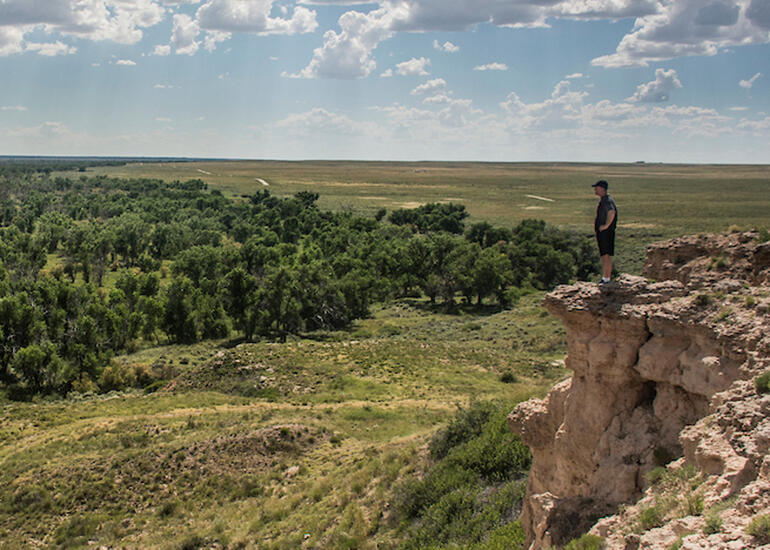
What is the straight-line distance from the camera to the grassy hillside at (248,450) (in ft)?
71.4

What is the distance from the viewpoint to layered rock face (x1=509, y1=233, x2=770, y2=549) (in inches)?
372

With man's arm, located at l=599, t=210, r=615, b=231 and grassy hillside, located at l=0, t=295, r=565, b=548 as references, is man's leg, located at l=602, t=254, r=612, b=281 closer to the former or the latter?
man's arm, located at l=599, t=210, r=615, b=231

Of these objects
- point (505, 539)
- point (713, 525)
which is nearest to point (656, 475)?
point (713, 525)

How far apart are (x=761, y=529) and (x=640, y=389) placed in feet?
17.3

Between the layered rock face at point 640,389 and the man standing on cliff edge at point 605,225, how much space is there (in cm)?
43

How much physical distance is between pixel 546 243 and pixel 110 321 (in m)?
69.8

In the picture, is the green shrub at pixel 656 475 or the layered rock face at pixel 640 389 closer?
the layered rock face at pixel 640 389

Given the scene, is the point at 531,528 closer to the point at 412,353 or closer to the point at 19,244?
the point at 412,353

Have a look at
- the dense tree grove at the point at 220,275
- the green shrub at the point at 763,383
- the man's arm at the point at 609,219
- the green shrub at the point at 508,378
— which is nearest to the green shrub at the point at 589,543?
the green shrub at the point at 763,383

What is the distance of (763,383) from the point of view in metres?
8.81


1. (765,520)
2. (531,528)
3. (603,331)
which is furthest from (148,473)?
(765,520)

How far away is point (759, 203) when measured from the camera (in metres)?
150

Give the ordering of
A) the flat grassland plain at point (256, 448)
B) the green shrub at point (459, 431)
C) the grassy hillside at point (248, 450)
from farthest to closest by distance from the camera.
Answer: the green shrub at point (459, 431) < the grassy hillside at point (248, 450) < the flat grassland plain at point (256, 448)

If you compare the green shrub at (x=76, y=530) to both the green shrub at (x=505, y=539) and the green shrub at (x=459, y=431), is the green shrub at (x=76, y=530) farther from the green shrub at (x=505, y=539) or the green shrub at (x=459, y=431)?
the green shrub at (x=505, y=539)
